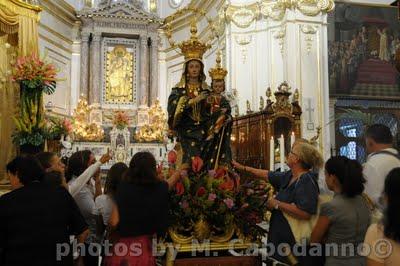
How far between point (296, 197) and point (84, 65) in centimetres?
1529

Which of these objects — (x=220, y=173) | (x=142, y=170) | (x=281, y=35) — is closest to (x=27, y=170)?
(x=142, y=170)

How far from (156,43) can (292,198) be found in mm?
15437

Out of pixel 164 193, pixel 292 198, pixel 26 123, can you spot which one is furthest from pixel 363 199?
pixel 26 123

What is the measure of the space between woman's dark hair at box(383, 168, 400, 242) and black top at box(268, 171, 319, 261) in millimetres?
1325

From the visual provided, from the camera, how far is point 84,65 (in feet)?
57.7

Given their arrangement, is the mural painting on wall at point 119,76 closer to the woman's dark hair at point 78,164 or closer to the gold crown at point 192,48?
the gold crown at point 192,48

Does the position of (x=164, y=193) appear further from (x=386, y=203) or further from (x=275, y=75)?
(x=275, y=75)

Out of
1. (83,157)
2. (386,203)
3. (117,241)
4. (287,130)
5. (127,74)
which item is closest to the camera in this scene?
(386,203)

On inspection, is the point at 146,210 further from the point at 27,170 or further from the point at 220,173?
the point at 220,173

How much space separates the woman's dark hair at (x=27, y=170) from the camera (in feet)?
10.0

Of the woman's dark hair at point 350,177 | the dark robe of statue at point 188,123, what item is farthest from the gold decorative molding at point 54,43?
the woman's dark hair at point 350,177

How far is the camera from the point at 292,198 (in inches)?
140

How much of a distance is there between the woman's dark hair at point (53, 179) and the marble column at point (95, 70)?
551 inches

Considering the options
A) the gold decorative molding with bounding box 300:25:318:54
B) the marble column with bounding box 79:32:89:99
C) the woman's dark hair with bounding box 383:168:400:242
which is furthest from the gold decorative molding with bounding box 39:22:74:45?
the woman's dark hair with bounding box 383:168:400:242
